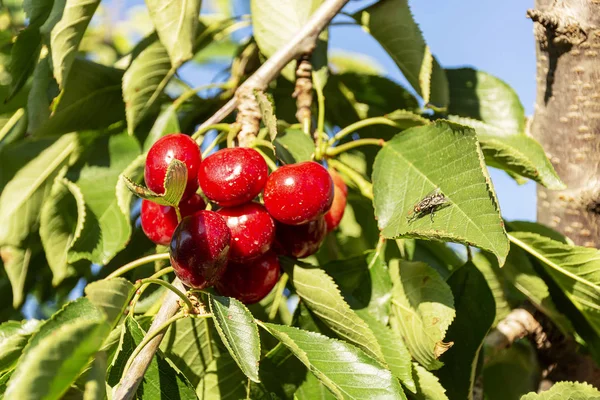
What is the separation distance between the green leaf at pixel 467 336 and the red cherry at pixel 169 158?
48 cm

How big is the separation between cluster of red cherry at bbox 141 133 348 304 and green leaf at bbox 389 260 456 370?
0.17 m

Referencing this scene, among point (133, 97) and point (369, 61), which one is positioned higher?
point (133, 97)

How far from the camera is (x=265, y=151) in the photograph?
41.3 inches

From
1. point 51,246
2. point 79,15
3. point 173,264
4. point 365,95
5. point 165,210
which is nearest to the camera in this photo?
point 173,264

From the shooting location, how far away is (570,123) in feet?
4.08

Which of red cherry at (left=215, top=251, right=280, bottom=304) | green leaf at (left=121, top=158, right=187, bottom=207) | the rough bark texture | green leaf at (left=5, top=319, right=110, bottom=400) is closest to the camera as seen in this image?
green leaf at (left=5, top=319, right=110, bottom=400)

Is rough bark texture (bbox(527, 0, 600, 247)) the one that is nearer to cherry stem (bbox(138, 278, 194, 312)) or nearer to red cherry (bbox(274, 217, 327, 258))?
red cherry (bbox(274, 217, 327, 258))

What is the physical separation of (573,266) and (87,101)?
0.94m

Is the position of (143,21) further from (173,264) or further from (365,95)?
(173,264)

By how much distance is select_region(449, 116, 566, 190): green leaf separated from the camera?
3.50ft

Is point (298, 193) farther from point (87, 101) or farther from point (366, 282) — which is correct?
point (87, 101)

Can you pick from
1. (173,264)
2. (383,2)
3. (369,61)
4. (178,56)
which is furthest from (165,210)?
(369,61)

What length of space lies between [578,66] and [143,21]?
2.24m

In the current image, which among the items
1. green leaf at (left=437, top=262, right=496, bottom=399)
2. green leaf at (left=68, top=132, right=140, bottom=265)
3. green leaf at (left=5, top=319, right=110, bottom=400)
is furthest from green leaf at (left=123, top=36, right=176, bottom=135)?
green leaf at (left=5, top=319, right=110, bottom=400)
